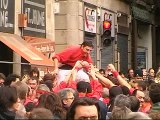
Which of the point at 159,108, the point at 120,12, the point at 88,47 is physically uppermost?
the point at 120,12

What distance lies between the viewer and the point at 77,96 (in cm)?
750

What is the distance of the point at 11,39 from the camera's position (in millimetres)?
17156

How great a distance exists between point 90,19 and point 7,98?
16211 millimetres

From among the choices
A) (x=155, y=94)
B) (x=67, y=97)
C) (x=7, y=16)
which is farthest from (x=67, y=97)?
(x=7, y=16)

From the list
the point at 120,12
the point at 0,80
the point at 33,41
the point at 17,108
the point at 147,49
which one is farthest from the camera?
the point at 147,49

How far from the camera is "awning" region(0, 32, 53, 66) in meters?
16.7

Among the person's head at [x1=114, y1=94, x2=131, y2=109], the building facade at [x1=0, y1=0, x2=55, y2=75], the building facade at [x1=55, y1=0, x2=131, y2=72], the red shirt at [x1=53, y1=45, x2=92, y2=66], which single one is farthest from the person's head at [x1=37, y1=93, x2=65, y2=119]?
the building facade at [x1=55, y1=0, x2=131, y2=72]

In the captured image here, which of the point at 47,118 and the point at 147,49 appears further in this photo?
the point at 147,49

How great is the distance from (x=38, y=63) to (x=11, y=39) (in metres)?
1.10

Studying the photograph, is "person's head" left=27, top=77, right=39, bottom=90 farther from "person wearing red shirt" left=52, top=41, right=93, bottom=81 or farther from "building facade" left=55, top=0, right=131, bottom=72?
"building facade" left=55, top=0, right=131, bottom=72

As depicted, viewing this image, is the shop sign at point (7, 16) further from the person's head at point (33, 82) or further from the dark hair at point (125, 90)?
the dark hair at point (125, 90)

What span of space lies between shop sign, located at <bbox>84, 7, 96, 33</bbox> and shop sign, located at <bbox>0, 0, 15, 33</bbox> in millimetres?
4599

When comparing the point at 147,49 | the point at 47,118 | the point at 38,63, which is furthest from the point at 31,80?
the point at 147,49

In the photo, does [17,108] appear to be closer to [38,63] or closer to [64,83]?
[64,83]
